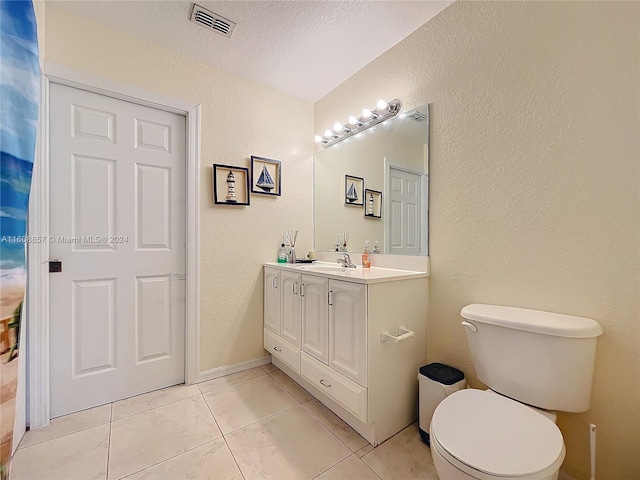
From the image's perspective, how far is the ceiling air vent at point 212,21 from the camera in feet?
5.31

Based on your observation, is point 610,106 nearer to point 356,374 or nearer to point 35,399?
point 356,374

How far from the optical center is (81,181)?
171cm

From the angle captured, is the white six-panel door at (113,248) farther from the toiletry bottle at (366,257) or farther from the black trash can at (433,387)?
the black trash can at (433,387)

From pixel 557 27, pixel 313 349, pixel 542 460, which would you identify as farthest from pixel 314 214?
pixel 542 460

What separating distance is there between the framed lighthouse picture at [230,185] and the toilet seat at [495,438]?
1.84m

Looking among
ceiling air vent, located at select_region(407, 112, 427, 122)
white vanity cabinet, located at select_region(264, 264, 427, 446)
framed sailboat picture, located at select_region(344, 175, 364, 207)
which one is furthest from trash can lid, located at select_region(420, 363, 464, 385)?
ceiling air vent, located at select_region(407, 112, 427, 122)

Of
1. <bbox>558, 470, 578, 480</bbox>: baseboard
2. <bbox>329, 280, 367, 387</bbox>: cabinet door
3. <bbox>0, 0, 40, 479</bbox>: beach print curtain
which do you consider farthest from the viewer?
<bbox>329, 280, 367, 387</bbox>: cabinet door

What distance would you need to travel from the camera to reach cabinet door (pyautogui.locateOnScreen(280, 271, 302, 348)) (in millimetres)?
1892

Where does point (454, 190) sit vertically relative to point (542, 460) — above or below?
above

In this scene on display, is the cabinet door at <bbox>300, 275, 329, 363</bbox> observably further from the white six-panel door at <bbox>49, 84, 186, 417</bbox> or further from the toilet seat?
the white six-panel door at <bbox>49, 84, 186, 417</bbox>

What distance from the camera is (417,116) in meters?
1.78

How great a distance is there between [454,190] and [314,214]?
1304 mm

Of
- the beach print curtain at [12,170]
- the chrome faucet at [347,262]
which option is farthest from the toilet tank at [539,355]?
the beach print curtain at [12,170]

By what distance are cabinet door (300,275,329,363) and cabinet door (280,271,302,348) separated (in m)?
0.06
